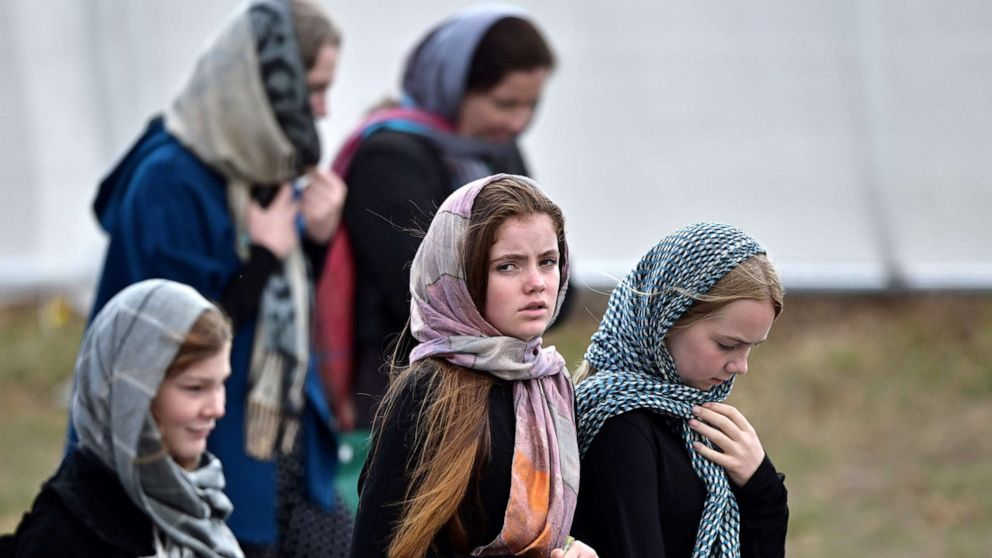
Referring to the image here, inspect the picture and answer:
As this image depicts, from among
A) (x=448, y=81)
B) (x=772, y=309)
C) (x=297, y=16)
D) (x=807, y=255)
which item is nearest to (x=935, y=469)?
(x=807, y=255)

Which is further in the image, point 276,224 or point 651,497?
point 276,224

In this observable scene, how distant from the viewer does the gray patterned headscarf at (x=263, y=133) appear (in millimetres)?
4266

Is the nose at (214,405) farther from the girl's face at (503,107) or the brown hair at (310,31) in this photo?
the girl's face at (503,107)

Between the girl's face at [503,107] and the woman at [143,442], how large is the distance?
152 centimetres

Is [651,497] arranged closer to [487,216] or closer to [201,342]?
[487,216]

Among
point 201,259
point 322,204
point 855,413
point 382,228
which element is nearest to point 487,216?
point 201,259

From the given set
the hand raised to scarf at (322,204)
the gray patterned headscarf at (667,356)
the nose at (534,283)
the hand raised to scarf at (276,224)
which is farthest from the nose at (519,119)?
the nose at (534,283)

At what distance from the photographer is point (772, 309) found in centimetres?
277

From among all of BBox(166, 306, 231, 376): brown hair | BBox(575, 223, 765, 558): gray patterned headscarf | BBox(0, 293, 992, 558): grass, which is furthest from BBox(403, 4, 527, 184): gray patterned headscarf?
BBox(0, 293, 992, 558): grass

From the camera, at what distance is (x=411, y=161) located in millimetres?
4441

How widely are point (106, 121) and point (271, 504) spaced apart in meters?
5.63

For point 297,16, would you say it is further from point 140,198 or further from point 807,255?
point 807,255

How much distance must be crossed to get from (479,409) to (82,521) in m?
0.96

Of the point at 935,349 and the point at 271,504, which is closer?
the point at 271,504
